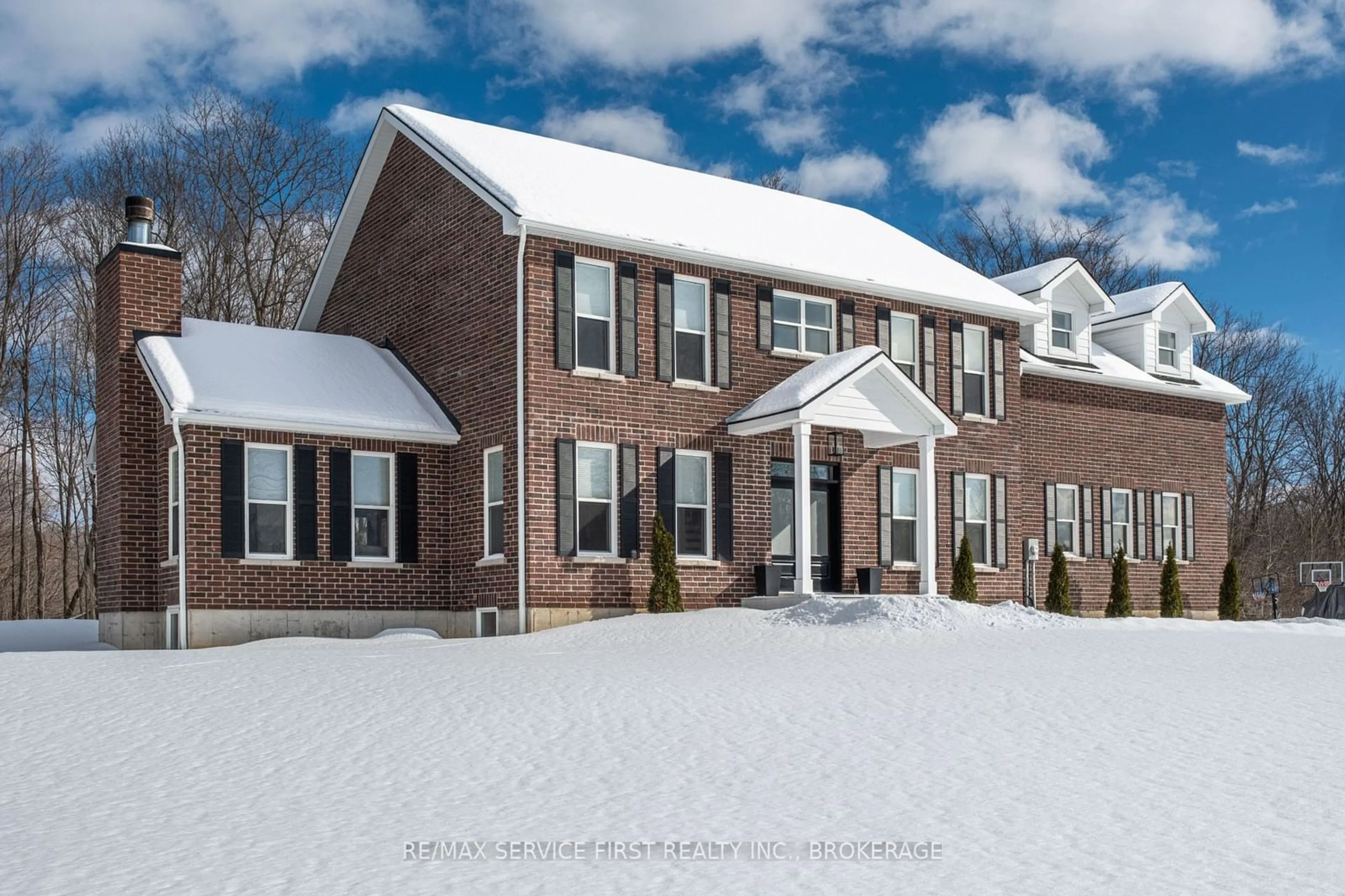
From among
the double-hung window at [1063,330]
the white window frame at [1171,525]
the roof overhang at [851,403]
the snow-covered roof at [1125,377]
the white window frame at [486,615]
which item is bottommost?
the white window frame at [486,615]

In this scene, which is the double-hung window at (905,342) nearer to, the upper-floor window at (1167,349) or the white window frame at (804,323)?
the white window frame at (804,323)

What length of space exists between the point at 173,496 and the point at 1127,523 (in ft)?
61.1

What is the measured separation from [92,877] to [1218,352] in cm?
4822

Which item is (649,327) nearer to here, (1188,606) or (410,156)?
(410,156)

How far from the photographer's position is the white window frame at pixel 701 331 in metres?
20.5

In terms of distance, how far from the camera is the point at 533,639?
54.8ft

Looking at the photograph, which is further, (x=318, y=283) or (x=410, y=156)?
(x=318, y=283)

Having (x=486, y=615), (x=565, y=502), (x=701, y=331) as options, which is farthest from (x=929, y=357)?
(x=486, y=615)

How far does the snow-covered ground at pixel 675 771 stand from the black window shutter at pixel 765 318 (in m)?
8.17

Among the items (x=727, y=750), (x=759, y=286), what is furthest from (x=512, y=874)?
(x=759, y=286)

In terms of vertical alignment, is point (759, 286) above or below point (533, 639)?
above

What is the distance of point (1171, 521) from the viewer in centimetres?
2864

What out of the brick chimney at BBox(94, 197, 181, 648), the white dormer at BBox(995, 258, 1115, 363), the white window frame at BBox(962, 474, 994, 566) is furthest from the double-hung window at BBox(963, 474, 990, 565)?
the brick chimney at BBox(94, 197, 181, 648)

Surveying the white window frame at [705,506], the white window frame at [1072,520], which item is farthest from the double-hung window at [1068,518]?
the white window frame at [705,506]
